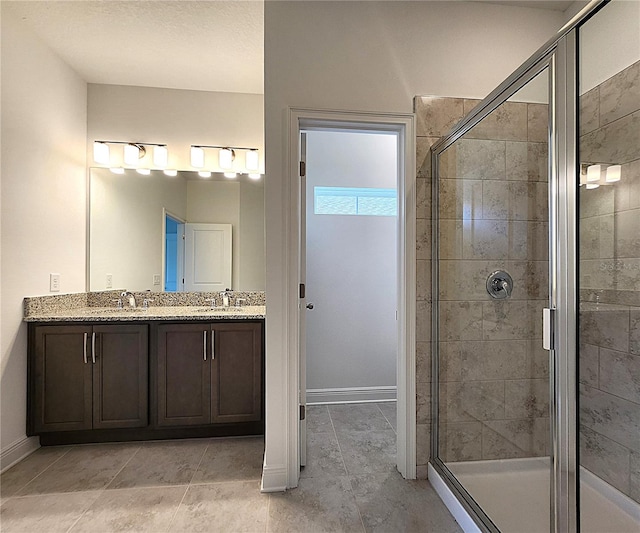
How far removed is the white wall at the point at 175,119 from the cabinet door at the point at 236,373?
57.5 inches

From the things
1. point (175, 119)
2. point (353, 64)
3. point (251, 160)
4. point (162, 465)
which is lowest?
point (162, 465)

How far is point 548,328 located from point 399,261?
91cm

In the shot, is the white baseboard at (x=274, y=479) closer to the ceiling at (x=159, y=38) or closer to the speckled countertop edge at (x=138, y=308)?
the speckled countertop edge at (x=138, y=308)

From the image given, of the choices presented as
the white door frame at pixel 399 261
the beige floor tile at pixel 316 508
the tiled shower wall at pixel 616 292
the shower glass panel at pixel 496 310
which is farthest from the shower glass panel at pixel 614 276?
the beige floor tile at pixel 316 508

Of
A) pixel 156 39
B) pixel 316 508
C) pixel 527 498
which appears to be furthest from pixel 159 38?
pixel 527 498

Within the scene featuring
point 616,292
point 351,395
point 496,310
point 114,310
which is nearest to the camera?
point 616,292

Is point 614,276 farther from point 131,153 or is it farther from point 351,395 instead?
point 131,153

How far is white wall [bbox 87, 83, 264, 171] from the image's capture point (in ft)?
9.26

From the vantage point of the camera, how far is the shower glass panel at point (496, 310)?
1.40m

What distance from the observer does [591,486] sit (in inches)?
51.2

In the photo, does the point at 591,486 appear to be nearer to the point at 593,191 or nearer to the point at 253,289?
the point at 593,191

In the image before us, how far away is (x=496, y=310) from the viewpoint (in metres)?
1.77

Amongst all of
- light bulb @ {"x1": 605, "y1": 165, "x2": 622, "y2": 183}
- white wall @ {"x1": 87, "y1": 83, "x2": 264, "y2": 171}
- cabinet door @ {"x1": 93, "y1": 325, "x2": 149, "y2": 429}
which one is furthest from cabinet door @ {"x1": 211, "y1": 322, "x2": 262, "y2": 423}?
light bulb @ {"x1": 605, "y1": 165, "x2": 622, "y2": 183}

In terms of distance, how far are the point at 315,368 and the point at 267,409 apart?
4.14ft
